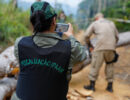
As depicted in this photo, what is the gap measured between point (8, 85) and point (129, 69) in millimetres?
4655

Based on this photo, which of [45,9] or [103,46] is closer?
[45,9]

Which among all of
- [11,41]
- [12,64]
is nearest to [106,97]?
[12,64]

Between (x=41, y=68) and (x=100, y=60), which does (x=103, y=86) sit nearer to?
(x=100, y=60)

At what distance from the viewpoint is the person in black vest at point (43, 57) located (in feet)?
4.71

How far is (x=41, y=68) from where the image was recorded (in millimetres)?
1444

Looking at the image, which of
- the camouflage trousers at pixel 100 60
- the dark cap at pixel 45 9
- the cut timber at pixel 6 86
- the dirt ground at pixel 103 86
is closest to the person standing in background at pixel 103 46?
the camouflage trousers at pixel 100 60

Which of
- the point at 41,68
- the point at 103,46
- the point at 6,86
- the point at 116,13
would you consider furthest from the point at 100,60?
the point at 116,13

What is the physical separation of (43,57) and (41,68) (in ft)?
0.31

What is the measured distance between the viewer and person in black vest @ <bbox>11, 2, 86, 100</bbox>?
4.71ft

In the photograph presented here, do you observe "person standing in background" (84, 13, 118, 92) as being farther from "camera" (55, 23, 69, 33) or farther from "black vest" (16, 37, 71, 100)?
"black vest" (16, 37, 71, 100)

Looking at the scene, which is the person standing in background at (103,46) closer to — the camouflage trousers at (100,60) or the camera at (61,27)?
the camouflage trousers at (100,60)

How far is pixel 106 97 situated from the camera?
4.05 m

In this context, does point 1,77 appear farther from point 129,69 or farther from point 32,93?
point 129,69

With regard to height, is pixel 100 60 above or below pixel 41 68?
below
